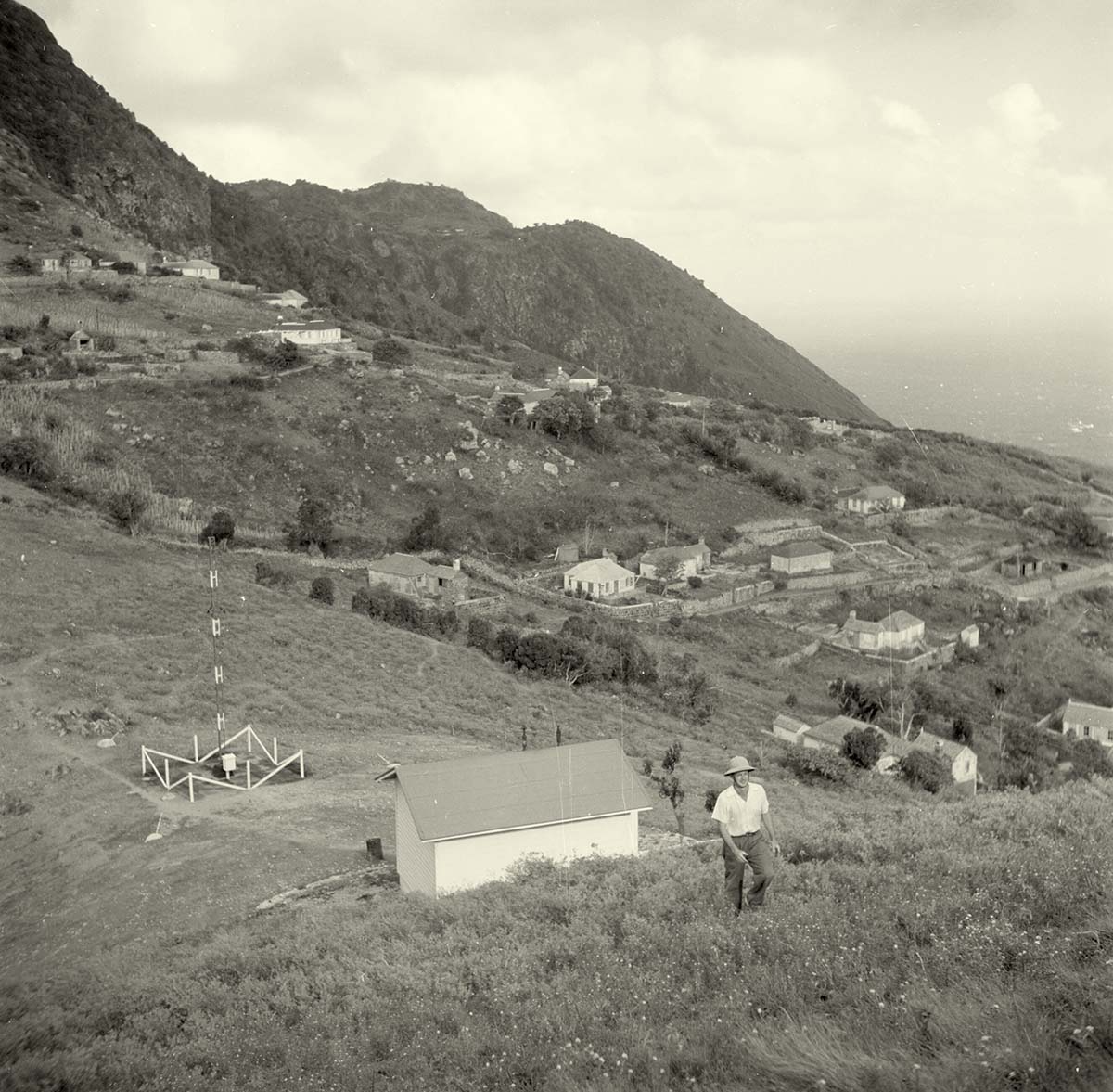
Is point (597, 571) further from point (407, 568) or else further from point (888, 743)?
point (888, 743)

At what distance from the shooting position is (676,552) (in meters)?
55.2

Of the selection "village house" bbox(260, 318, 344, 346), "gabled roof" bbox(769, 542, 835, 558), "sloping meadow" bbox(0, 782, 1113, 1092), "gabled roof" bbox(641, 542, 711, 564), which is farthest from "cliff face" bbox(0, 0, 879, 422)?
"sloping meadow" bbox(0, 782, 1113, 1092)

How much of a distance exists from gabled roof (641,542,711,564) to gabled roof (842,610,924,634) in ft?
30.6

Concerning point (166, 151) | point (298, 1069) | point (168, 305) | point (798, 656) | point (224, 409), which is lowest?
point (798, 656)

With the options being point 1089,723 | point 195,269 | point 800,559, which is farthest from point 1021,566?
point 195,269

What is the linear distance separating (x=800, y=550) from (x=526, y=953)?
4943 cm

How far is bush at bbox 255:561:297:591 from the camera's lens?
38406mm

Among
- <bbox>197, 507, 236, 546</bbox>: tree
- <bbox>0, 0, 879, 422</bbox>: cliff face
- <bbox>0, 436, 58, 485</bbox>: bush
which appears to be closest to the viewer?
<bbox>197, 507, 236, 546</bbox>: tree

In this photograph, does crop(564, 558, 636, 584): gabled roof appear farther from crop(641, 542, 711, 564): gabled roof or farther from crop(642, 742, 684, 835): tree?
crop(642, 742, 684, 835): tree

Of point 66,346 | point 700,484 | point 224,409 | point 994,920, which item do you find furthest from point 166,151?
point 994,920

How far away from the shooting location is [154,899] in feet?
47.8

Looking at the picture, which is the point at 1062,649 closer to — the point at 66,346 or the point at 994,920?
the point at 994,920

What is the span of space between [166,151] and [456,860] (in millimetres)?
129890

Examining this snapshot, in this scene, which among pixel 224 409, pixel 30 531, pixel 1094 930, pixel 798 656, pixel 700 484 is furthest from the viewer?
pixel 700 484
